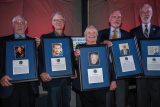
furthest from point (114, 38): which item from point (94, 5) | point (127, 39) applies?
point (94, 5)

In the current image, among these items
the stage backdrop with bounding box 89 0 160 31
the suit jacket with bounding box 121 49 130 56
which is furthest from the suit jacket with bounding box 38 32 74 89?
the stage backdrop with bounding box 89 0 160 31

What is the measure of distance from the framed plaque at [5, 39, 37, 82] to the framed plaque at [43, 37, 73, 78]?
0.18 metres

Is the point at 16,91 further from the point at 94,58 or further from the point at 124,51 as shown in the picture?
the point at 124,51

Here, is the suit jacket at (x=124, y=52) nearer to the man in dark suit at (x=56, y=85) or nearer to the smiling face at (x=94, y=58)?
Result: the smiling face at (x=94, y=58)

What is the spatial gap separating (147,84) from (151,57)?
44cm

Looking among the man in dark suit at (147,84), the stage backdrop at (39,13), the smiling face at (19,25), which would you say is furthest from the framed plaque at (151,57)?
the stage backdrop at (39,13)

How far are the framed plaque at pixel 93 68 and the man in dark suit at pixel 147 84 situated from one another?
83cm

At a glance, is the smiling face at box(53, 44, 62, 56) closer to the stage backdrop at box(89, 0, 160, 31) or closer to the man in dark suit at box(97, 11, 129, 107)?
the man in dark suit at box(97, 11, 129, 107)

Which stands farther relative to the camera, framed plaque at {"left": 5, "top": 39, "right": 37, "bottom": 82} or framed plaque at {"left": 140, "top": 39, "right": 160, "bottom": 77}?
framed plaque at {"left": 140, "top": 39, "right": 160, "bottom": 77}

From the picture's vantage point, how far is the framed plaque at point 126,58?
3781mm

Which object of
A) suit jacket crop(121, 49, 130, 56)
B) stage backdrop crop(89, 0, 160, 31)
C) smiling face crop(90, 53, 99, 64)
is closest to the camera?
smiling face crop(90, 53, 99, 64)

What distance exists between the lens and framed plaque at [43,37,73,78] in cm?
358

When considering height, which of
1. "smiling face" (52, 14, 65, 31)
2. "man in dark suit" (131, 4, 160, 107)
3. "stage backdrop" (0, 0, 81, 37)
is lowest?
"man in dark suit" (131, 4, 160, 107)

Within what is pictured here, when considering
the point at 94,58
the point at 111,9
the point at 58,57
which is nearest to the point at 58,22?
the point at 58,57
